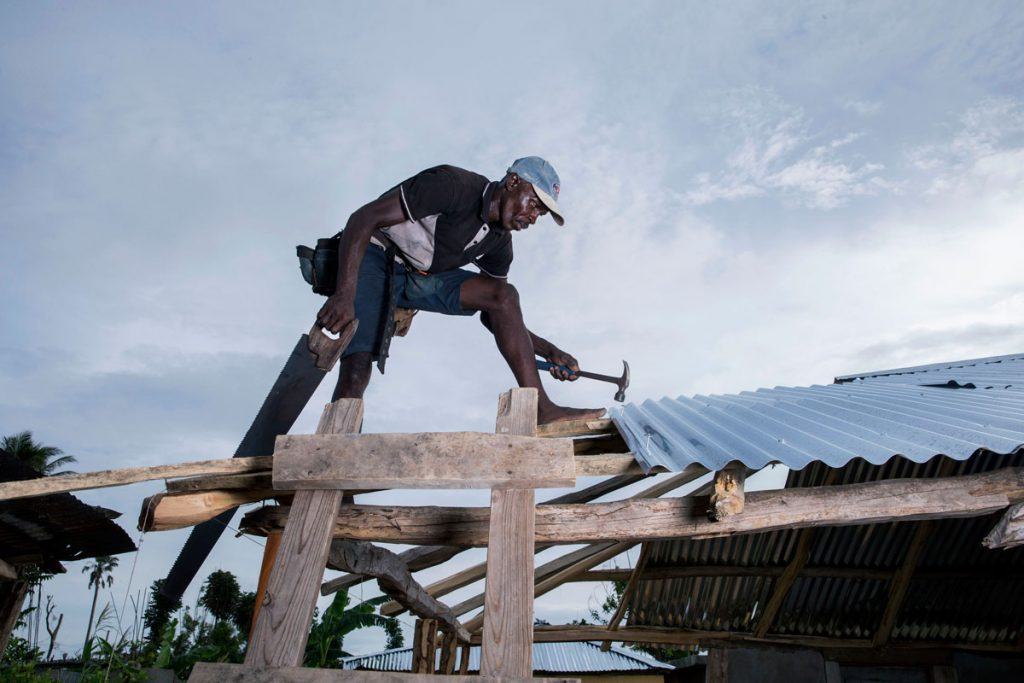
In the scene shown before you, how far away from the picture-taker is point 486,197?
3676mm

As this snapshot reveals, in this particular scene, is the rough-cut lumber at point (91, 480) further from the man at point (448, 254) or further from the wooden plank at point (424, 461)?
the man at point (448, 254)

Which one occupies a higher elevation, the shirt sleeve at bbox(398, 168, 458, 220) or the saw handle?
the shirt sleeve at bbox(398, 168, 458, 220)

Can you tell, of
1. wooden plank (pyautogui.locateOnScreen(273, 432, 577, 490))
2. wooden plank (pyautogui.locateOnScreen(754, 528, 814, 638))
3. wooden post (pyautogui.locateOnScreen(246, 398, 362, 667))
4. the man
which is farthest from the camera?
wooden plank (pyautogui.locateOnScreen(754, 528, 814, 638))

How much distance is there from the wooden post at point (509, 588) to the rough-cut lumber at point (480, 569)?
2005 mm

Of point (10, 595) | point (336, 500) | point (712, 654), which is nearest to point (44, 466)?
point (10, 595)

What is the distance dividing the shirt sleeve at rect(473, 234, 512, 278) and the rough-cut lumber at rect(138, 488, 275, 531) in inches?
69.4

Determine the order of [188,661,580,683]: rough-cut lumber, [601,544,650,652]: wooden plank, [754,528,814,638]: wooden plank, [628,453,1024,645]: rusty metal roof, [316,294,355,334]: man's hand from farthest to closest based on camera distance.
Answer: [601,544,650,652]: wooden plank < [754,528,814,638]: wooden plank < [628,453,1024,645]: rusty metal roof < [316,294,355,334]: man's hand < [188,661,580,683]: rough-cut lumber

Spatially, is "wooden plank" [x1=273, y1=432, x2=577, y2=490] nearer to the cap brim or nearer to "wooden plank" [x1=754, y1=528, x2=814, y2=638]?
the cap brim

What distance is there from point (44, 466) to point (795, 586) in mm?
28595

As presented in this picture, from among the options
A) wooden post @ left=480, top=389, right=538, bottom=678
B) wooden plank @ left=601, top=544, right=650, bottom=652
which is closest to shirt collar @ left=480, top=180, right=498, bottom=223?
wooden post @ left=480, top=389, right=538, bottom=678

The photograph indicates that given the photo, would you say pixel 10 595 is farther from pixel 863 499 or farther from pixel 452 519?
pixel 863 499

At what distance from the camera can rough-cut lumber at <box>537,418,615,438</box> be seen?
345cm

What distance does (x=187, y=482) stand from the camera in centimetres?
270

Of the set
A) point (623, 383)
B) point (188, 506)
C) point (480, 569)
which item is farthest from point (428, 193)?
point (480, 569)
